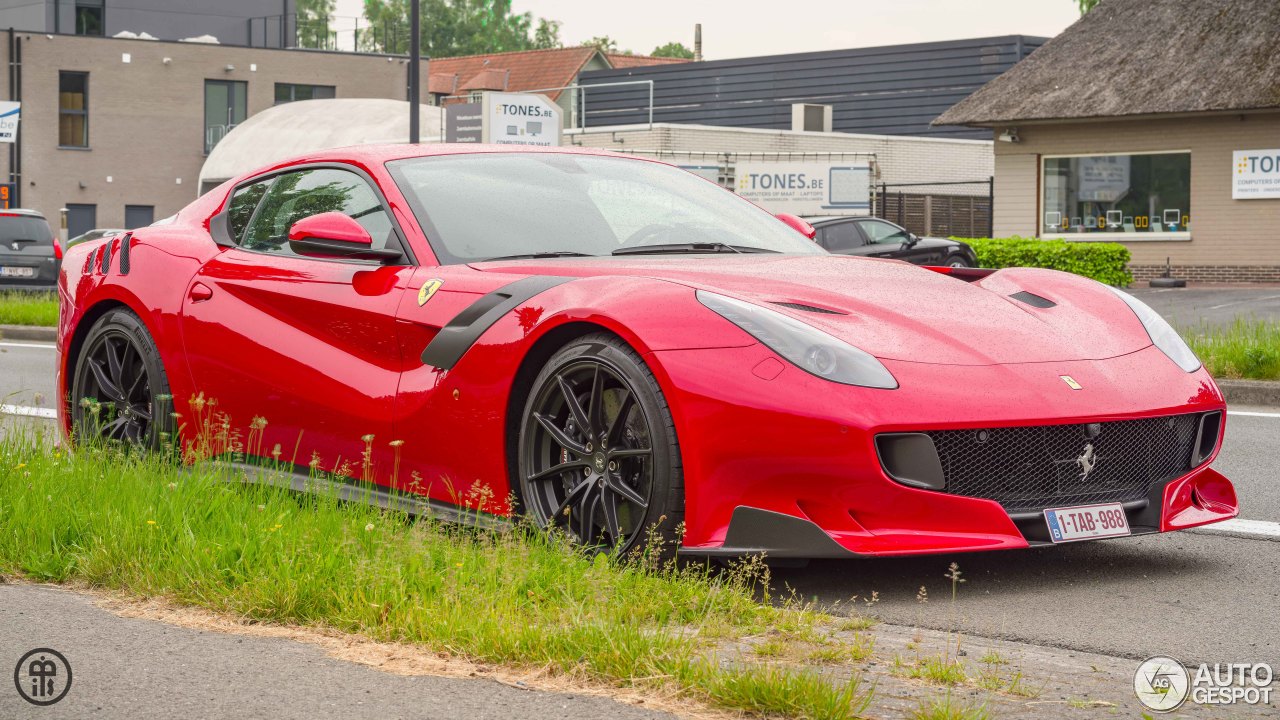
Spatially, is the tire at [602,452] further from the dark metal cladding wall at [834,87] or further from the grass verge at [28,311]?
the dark metal cladding wall at [834,87]

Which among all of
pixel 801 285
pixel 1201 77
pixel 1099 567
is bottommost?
pixel 1099 567

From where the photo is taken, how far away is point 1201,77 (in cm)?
2925

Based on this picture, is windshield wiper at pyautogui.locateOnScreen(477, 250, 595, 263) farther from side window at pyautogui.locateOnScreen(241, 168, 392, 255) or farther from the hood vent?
the hood vent

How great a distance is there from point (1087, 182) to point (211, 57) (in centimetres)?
3122

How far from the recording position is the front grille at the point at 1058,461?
4609 millimetres

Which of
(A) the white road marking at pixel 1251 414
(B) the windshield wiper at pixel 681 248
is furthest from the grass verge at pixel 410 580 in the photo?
(A) the white road marking at pixel 1251 414

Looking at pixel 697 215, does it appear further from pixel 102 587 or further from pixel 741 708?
pixel 741 708

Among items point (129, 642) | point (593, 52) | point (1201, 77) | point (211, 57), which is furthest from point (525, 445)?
point (593, 52)

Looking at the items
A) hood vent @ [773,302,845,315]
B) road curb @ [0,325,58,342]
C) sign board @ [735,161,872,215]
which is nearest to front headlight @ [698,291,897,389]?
hood vent @ [773,302,845,315]

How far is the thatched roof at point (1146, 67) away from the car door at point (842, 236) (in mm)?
5246

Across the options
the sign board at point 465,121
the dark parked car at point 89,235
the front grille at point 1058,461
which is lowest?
the front grille at point 1058,461

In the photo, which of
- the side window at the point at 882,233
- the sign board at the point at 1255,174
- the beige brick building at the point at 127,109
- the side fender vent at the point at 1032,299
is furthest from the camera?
the beige brick building at the point at 127,109

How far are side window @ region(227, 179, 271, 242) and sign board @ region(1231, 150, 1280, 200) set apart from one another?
1017 inches

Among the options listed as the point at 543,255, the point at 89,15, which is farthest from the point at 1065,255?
the point at 89,15
